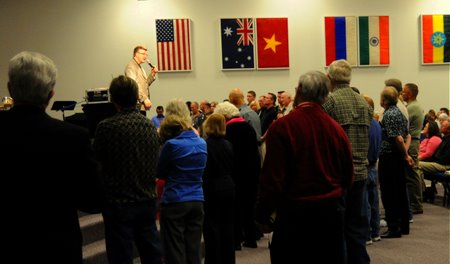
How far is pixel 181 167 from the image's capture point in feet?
13.5

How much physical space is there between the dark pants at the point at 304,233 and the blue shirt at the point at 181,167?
1298 mm

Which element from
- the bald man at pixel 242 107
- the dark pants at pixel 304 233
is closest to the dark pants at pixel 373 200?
the bald man at pixel 242 107

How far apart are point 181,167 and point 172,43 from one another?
29.1 feet

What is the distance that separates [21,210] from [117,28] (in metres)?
11.1

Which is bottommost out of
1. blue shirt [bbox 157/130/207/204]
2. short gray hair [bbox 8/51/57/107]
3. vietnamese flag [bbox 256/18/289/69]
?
blue shirt [bbox 157/130/207/204]

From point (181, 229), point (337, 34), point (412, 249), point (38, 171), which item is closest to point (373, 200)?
point (412, 249)

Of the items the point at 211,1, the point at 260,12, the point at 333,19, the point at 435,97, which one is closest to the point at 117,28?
the point at 211,1

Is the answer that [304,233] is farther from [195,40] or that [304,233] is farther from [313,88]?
[195,40]

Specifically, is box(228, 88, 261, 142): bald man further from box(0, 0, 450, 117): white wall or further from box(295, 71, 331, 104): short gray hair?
box(0, 0, 450, 117): white wall

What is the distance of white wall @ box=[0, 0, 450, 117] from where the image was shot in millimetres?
12375

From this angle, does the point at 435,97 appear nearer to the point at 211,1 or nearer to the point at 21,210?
the point at 211,1

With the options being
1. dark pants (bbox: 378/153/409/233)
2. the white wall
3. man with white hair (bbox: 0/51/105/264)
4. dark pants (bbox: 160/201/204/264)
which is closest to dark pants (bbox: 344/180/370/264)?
dark pants (bbox: 160/201/204/264)

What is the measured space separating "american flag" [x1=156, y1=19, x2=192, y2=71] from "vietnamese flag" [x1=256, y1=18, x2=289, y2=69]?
171 centimetres

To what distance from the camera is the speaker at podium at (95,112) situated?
6418mm
